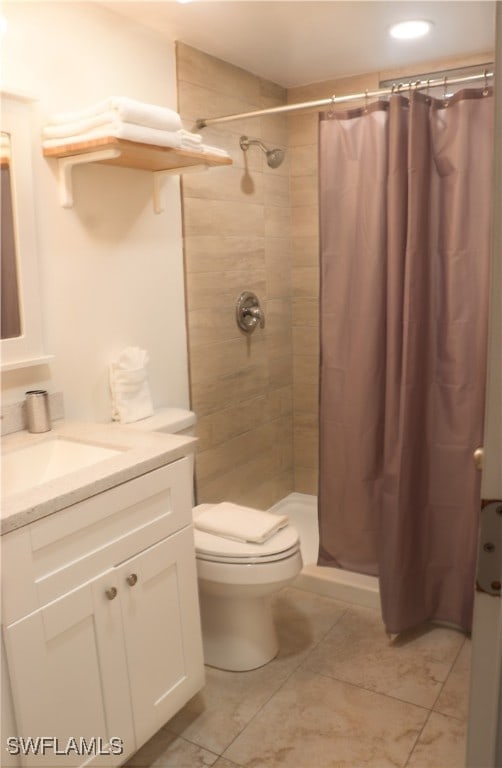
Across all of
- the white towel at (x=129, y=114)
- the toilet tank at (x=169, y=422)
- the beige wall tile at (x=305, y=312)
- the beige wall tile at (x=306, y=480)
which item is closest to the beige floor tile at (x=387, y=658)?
the toilet tank at (x=169, y=422)

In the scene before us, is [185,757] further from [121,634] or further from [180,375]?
[180,375]

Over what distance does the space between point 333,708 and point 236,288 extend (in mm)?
1804

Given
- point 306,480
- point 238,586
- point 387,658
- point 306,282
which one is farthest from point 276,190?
point 387,658

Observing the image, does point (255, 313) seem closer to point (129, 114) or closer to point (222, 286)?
point (222, 286)

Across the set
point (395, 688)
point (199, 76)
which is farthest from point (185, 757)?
point (199, 76)

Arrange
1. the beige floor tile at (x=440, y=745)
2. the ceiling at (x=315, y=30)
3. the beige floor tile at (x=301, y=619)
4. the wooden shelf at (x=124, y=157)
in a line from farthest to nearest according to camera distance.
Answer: the beige floor tile at (x=301, y=619) < the ceiling at (x=315, y=30) < the wooden shelf at (x=124, y=157) < the beige floor tile at (x=440, y=745)

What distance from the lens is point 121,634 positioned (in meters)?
1.61

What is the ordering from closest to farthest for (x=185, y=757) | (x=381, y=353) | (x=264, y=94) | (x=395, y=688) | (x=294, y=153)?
(x=185, y=757) < (x=395, y=688) < (x=381, y=353) < (x=264, y=94) < (x=294, y=153)

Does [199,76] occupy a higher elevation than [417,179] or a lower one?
higher

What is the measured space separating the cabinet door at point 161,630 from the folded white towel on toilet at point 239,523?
1.03 feet

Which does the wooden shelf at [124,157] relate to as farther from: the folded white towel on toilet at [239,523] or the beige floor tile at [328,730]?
the beige floor tile at [328,730]

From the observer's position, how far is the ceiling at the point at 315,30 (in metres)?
2.17

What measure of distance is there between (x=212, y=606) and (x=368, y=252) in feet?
4.63

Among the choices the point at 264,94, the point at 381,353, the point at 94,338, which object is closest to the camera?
the point at 94,338
